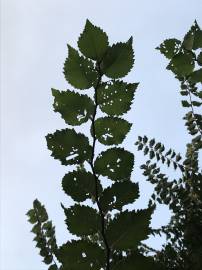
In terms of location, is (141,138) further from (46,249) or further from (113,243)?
(113,243)

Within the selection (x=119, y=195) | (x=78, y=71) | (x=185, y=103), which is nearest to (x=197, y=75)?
(x=78, y=71)

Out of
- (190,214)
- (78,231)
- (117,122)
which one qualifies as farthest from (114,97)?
(190,214)

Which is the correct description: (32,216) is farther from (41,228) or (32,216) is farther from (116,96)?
(116,96)

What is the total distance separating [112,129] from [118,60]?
25 centimetres

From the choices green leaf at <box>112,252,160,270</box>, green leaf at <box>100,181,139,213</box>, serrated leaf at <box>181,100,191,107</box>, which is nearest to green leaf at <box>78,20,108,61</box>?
green leaf at <box>100,181,139,213</box>

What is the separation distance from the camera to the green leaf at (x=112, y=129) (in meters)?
1.49

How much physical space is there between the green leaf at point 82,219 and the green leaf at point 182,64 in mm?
799

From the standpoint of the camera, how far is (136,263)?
1355 millimetres

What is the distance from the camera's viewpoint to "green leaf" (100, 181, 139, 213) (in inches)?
54.8

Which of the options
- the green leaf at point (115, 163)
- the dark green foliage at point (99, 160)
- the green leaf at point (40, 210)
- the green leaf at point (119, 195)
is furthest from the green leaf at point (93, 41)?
the green leaf at point (40, 210)

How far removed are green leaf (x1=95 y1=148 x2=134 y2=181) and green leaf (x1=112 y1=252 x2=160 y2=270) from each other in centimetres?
27

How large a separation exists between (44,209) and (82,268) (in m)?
2.53

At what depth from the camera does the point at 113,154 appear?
1.46m

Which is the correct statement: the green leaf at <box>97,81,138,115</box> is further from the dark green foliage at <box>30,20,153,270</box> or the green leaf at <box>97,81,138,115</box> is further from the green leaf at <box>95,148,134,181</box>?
the green leaf at <box>95,148,134,181</box>
